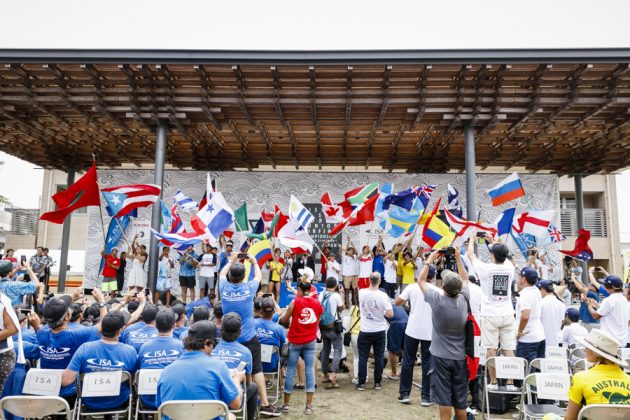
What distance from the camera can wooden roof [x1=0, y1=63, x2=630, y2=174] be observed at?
405 inches

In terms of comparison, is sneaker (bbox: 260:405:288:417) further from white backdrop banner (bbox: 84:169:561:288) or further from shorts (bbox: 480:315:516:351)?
white backdrop banner (bbox: 84:169:561:288)

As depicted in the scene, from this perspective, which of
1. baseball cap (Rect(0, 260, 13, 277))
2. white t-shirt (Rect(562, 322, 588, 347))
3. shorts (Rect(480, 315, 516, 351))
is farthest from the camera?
white t-shirt (Rect(562, 322, 588, 347))

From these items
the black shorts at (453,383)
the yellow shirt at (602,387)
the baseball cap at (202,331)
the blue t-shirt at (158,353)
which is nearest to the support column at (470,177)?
the black shorts at (453,383)

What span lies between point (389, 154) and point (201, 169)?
8.50m

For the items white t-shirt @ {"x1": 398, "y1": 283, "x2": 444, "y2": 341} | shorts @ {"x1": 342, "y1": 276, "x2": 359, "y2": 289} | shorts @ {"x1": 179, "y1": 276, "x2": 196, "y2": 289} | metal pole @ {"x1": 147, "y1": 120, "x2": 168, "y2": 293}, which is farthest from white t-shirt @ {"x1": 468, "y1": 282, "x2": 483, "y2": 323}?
shorts @ {"x1": 179, "y1": 276, "x2": 196, "y2": 289}

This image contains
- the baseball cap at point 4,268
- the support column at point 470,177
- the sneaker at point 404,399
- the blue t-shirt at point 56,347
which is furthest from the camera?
the support column at point 470,177

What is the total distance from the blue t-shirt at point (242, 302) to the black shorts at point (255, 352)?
63mm

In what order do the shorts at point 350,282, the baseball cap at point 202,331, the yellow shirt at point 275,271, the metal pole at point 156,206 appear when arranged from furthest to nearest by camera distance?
1. the shorts at point 350,282
2. the yellow shirt at point 275,271
3. the metal pole at point 156,206
4. the baseball cap at point 202,331

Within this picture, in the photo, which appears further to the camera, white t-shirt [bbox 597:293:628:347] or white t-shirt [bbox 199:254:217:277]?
white t-shirt [bbox 199:254:217:277]

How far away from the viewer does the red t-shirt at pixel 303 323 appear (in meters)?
6.03

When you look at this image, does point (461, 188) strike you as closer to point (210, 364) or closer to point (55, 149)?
point (210, 364)

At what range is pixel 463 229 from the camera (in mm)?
9734

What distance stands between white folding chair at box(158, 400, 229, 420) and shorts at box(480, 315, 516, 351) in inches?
175

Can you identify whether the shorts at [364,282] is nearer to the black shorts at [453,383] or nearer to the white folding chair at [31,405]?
the black shorts at [453,383]
